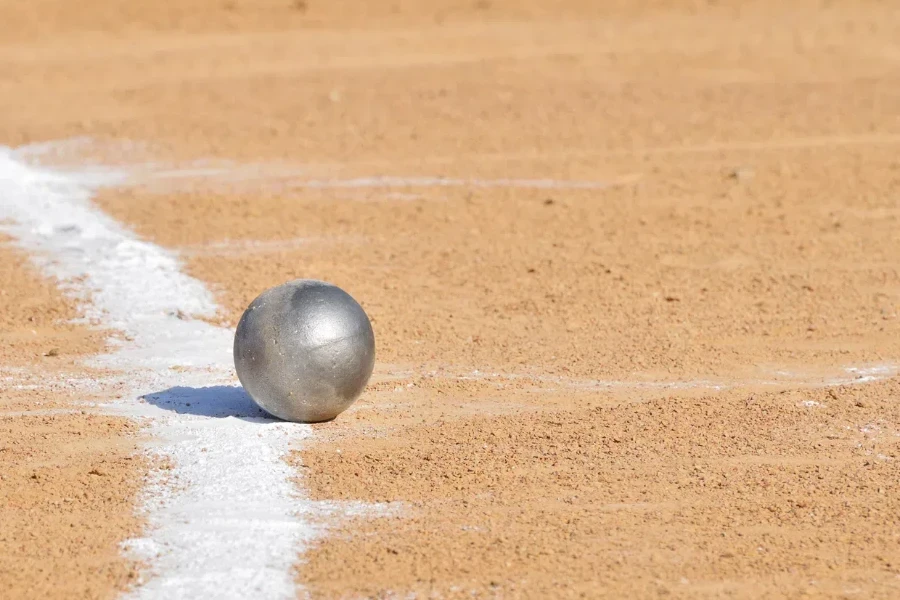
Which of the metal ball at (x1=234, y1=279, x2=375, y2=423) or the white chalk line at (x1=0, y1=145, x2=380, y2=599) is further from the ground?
the metal ball at (x1=234, y1=279, x2=375, y2=423)

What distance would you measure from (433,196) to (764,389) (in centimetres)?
552

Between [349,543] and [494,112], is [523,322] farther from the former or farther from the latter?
[494,112]

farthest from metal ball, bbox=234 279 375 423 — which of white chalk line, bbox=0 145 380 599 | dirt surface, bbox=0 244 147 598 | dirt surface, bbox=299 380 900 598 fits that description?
dirt surface, bbox=0 244 147 598

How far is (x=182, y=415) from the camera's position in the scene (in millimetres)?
8102

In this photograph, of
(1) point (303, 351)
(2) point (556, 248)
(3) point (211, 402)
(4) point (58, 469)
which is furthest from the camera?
(2) point (556, 248)

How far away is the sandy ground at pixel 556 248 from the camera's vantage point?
21.7 ft

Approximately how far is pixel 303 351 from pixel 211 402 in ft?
3.68

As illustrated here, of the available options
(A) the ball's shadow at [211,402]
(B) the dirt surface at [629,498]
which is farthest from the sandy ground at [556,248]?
(A) the ball's shadow at [211,402]

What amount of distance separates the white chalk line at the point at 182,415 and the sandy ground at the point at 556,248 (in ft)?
0.82

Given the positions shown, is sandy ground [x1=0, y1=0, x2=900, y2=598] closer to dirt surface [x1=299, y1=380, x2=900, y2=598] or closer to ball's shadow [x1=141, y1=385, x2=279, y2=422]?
dirt surface [x1=299, y1=380, x2=900, y2=598]

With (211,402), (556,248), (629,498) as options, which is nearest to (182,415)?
(211,402)

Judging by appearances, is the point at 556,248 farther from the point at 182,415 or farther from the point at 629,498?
the point at 629,498

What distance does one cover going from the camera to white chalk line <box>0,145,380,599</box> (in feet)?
20.4

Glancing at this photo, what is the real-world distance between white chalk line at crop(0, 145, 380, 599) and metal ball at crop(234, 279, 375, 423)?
0.79ft
